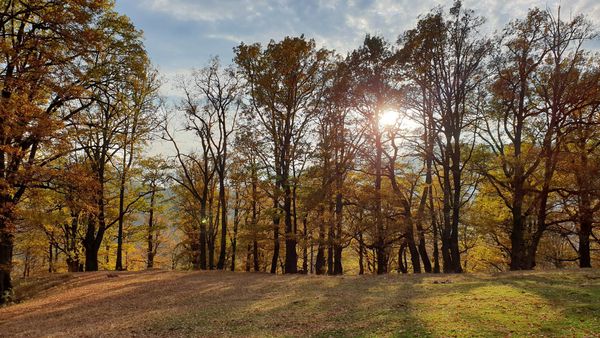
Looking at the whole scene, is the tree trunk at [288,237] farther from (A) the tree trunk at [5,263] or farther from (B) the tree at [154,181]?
(A) the tree trunk at [5,263]

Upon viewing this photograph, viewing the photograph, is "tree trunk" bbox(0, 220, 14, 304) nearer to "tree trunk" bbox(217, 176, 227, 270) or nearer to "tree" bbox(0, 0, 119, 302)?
"tree" bbox(0, 0, 119, 302)

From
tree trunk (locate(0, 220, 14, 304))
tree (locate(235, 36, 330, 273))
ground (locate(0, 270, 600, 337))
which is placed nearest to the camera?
ground (locate(0, 270, 600, 337))

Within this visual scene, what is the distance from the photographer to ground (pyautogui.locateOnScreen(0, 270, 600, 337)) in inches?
322

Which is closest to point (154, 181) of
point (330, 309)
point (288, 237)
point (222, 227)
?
point (222, 227)

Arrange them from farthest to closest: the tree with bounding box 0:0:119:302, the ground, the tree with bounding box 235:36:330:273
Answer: the tree with bounding box 235:36:330:273 < the tree with bounding box 0:0:119:302 < the ground

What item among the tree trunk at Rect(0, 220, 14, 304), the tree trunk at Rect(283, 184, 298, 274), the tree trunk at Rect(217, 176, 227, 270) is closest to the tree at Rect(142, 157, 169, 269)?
the tree trunk at Rect(217, 176, 227, 270)

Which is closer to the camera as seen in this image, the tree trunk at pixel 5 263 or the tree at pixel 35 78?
the tree at pixel 35 78

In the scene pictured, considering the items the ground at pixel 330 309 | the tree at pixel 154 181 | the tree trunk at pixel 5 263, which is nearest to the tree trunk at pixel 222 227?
the tree at pixel 154 181

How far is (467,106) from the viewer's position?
24672 mm

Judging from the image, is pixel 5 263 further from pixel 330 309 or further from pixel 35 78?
pixel 330 309

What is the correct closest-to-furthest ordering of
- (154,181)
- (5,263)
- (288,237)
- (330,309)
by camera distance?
(330,309), (5,263), (288,237), (154,181)

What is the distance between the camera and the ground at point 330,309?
26.8ft

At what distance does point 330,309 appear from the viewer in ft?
35.6

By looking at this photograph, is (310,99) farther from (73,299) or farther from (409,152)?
(73,299)
